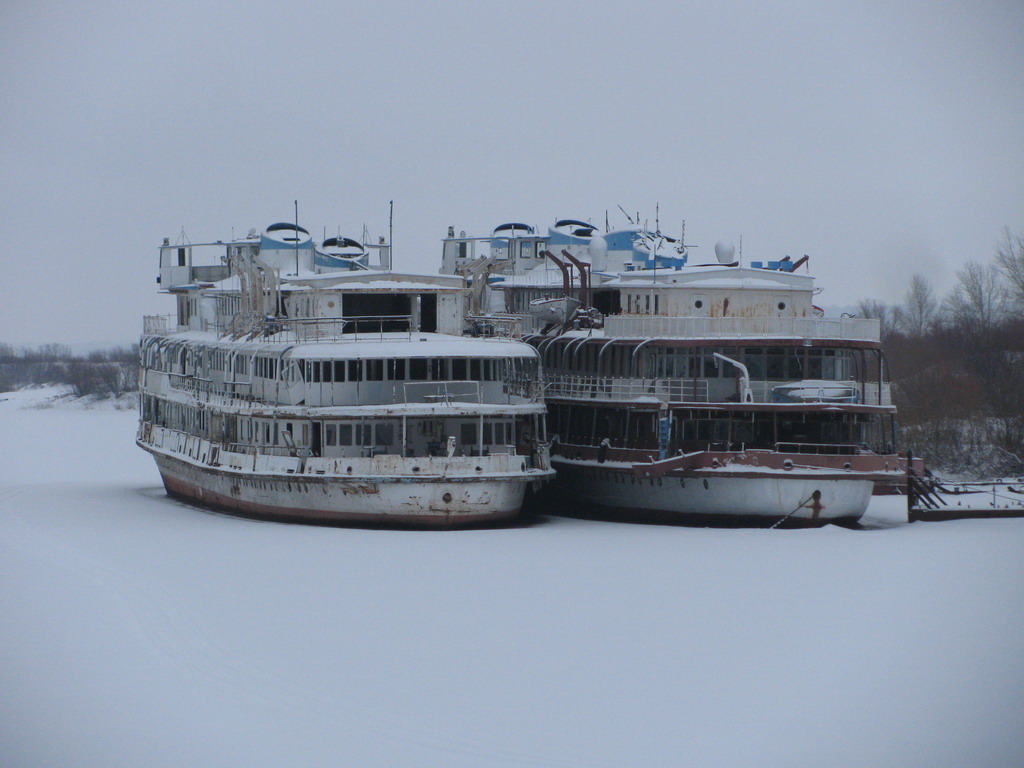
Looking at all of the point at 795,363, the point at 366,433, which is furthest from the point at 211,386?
the point at 795,363

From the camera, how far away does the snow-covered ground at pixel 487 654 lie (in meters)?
25.8

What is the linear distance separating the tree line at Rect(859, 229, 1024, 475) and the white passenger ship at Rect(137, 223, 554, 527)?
59.0ft

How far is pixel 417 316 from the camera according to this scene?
5238 cm

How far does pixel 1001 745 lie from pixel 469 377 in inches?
1028

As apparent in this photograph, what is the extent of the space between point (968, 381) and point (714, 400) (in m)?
28.1

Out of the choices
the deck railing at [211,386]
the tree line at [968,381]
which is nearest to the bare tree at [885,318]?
the tree line at [968,381]

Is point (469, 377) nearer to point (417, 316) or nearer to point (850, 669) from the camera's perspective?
point (417, 316)

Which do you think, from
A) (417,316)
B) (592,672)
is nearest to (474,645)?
(592,672)

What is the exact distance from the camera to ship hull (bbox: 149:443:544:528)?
46.6m

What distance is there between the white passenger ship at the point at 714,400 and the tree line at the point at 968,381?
10.0m

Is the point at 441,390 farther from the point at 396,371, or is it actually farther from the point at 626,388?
the point at 626,388

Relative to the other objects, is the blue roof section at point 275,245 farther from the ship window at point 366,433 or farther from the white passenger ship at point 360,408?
the ship window at point 366,433

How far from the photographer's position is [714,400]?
2031 inches

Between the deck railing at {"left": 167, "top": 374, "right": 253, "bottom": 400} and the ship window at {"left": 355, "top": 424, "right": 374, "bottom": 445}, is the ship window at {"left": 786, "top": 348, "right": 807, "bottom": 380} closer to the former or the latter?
the ship window at {"left": 355, "top": 424, "right": 374, "bottom": 445}
